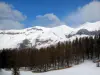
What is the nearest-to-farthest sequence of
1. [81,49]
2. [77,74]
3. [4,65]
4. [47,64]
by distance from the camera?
[77,74] < [47,64] < [81,49] < [4,65]

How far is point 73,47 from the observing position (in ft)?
417

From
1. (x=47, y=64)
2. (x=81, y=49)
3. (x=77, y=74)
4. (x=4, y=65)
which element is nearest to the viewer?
(x=77, y=74)

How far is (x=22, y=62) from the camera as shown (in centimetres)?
13175

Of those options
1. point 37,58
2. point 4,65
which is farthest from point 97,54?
point 4,65

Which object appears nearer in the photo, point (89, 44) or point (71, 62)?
point (71, 62)

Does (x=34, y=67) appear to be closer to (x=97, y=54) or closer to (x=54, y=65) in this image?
(x=54, y=65)

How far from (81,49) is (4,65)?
52195 mm

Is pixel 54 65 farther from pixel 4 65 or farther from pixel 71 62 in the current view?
pixel 4 65

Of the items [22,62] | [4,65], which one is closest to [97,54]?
[22,62]

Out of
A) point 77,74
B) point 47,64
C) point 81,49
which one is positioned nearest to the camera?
point 77,74

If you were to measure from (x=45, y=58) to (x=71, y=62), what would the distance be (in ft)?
51.0

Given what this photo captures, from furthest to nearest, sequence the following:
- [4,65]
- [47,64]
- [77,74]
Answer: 1. [4,65]
2. [47,64]
3. [77,74]

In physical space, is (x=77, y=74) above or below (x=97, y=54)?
below

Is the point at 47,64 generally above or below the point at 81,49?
below
